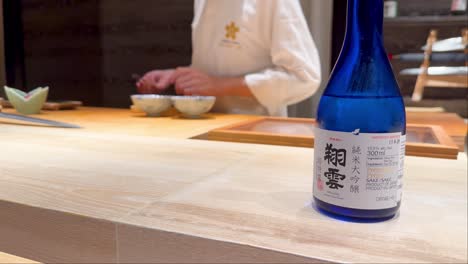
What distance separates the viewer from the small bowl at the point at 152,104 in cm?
100

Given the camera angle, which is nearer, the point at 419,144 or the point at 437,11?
the point at 419,144

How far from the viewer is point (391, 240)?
0.28 m

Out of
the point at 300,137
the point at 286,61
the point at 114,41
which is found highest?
the point at 114,41

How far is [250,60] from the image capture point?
57.0 inches

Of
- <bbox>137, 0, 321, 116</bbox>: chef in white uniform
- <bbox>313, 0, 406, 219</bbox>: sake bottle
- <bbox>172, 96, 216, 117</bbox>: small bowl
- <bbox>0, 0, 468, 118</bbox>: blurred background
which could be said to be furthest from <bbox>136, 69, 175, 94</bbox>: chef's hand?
<bbox>0, 0, 468, 118</bbox>: blurred background

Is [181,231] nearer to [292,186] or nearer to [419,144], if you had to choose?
[292,186]

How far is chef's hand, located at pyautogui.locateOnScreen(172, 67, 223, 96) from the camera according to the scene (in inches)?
49.2

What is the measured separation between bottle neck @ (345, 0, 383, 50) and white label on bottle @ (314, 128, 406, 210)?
0.24 ft

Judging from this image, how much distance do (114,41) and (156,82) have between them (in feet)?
6.84

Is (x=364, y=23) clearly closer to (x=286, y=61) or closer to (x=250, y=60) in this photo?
(x=286, y=61)

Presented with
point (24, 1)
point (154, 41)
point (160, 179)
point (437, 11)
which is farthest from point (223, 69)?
point (24, 1)

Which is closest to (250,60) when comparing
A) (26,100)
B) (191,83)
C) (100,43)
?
(191,83)

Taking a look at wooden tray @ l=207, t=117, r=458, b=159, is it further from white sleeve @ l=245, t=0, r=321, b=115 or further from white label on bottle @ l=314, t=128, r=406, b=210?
white sleeve @ l=245, t=0, r=321, b=115

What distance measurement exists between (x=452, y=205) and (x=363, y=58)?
0.50 ft
